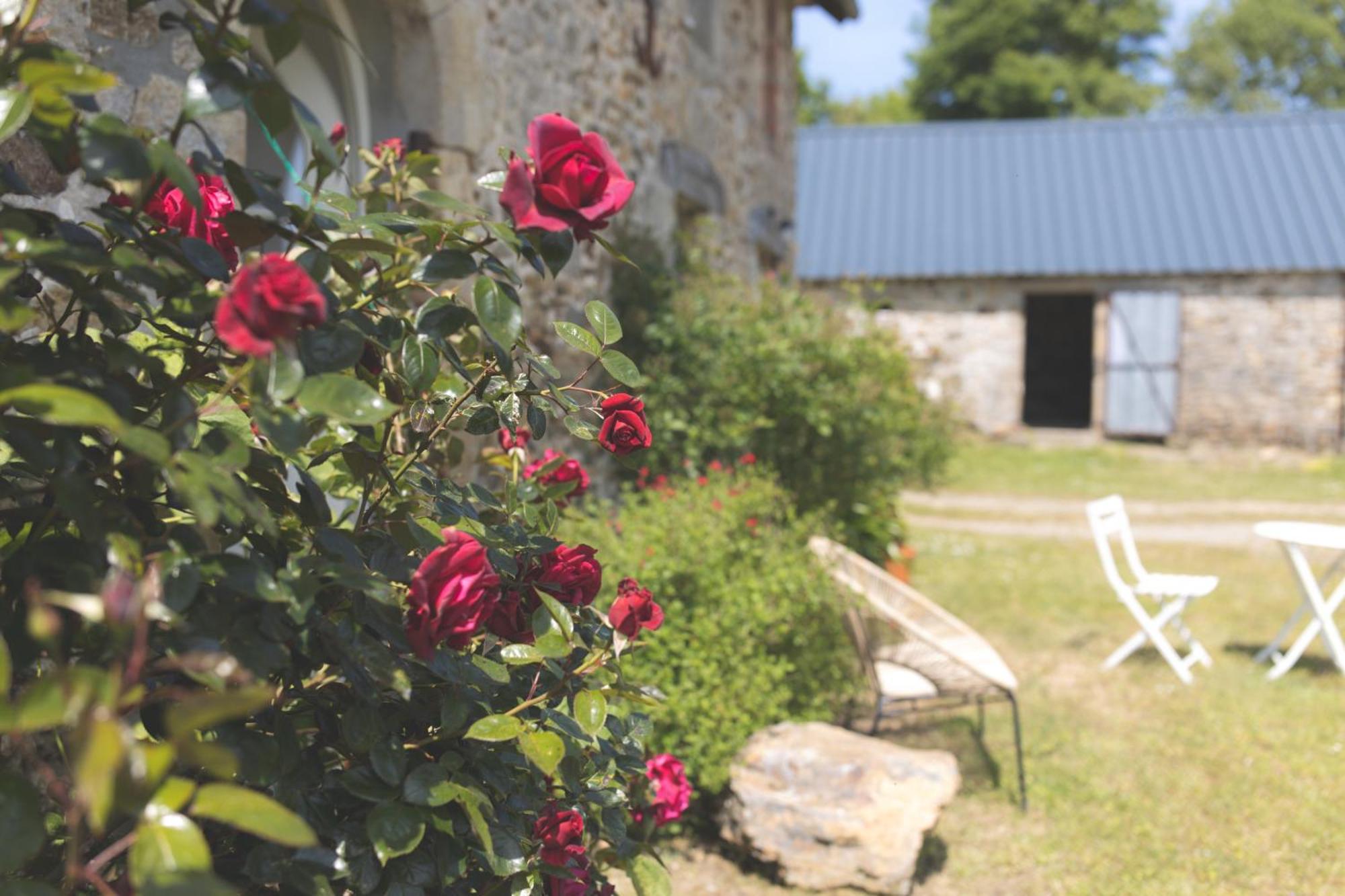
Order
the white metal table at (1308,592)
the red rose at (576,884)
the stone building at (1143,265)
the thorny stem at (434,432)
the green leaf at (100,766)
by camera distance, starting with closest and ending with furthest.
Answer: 1. the green leaf at (100,766)
2. the thorny stem at (434,432)
3. the red rose at (576,884)
4. the white metal table at (1308,592)
5. the stone building at (1143,265)

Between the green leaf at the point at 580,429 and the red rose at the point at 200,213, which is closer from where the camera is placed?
the red rose at the point at 200,213

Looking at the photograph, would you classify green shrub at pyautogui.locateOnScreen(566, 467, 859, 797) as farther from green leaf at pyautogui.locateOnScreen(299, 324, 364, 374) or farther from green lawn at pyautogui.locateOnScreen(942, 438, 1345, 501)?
green lawn at pyautogui.locateOnScreen(942, 438, 1345, 501)

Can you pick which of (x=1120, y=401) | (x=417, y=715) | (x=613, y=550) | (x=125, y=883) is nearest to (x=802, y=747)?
(x=613, y=550)

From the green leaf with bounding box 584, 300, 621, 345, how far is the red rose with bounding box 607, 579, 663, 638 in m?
0.38

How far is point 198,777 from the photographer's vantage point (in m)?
1.46

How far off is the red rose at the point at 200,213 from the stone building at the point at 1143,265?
13.3m

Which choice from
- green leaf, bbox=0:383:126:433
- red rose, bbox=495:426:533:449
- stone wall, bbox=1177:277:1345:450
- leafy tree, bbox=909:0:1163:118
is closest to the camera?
green leaf, bbox=0:383:126:433

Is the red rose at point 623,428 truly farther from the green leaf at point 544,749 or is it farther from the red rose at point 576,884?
the red rose at point 576,884

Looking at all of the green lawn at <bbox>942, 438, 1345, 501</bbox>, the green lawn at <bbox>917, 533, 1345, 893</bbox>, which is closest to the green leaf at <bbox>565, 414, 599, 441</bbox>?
the green lawn at <bbox>917, 533, 1345, 893</bbox>

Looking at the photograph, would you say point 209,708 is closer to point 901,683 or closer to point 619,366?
point 619,366

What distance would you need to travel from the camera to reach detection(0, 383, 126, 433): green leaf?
3.18ft

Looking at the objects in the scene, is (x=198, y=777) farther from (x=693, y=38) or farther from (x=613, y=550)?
(x=693, y=38)

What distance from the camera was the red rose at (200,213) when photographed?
4.62 ft

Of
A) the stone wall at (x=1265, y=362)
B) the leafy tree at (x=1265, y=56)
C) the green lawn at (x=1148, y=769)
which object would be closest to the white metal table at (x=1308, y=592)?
the green lawn at (x=1148, y=769)
